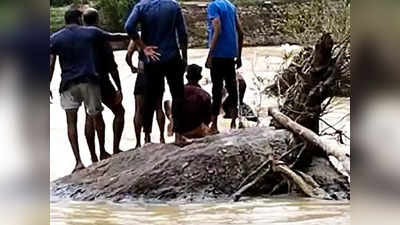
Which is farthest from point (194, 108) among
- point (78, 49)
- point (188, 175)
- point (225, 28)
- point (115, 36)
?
point (78, 49)

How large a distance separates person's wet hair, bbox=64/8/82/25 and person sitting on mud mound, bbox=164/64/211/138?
2.18 feet

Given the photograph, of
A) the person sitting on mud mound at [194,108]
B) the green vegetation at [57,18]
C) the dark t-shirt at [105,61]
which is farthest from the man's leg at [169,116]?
the green vegetation at [57,18]

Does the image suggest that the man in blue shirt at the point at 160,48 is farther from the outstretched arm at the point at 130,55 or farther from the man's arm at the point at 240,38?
the man's arm at the point at 240,38

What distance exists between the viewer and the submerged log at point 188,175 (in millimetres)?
4402

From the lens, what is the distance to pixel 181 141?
4.43m

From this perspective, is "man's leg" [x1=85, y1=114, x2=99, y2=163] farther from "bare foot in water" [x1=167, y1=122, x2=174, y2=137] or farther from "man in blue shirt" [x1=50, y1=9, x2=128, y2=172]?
"bare foot in water" [x1=167, y1=122, x2=174, y2=137]

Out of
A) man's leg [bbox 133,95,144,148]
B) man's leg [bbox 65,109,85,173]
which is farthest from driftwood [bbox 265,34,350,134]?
man's leg [bbox 65,109,85,173]

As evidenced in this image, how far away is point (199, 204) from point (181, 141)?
0.37m

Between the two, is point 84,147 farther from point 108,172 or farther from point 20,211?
point 20,211

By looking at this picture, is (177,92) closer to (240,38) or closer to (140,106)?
(140,106)

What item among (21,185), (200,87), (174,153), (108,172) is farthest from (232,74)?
(21,185)

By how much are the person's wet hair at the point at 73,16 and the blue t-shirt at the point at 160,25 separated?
0.26 metres

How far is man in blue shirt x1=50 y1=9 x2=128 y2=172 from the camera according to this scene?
14.2 ft

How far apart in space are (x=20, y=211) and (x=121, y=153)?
66 centimetres
